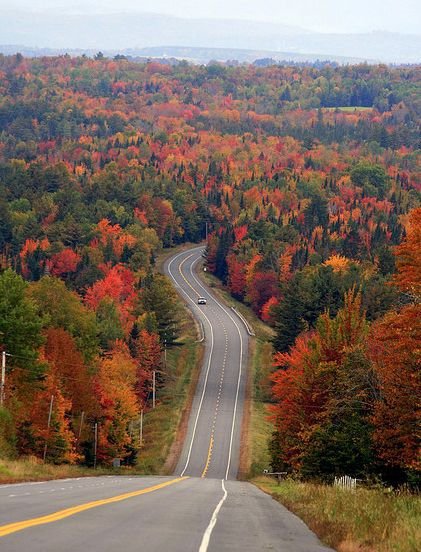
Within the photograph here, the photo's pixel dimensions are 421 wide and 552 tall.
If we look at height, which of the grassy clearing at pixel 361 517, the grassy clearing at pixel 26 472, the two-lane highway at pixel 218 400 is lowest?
the two-lane highway at pixel 218 400

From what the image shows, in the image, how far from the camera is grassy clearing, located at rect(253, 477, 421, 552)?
68.0 feet

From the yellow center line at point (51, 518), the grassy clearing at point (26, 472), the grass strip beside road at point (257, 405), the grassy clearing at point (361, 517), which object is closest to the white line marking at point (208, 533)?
the grassy clearing at point (361, 517)

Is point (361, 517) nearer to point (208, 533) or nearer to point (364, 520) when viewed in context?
point (364, 520)

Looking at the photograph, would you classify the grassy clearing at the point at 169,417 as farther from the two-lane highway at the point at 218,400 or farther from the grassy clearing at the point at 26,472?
the two-lane highway at the point at 218,400

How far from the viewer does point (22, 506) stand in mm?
24859

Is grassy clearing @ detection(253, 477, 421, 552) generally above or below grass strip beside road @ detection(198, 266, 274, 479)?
above

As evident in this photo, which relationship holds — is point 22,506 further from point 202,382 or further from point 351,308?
point 202,382

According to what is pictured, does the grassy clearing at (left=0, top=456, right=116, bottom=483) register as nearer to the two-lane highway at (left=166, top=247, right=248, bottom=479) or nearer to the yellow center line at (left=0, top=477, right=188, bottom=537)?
the yellow center line at (left=0, top=477, right=188, bottom=537)

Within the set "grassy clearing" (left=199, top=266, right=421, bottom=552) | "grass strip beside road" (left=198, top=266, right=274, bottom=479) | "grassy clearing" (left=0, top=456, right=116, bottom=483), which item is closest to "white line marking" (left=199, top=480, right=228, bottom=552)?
"grassy clearing" (left=199, top=266, right=421, bottom=552)

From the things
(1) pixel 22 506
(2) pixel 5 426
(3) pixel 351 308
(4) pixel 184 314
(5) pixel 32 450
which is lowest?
(4) pixel 184 314

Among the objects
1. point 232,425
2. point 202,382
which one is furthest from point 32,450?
point 202,382

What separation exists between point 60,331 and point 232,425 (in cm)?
3255

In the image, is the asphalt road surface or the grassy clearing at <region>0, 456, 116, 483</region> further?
the grassy clearing at <region>0, 456, 116, 483</region>

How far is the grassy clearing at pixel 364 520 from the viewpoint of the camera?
2072 cm
